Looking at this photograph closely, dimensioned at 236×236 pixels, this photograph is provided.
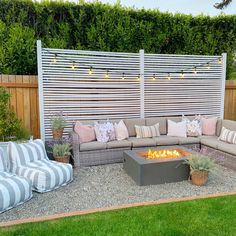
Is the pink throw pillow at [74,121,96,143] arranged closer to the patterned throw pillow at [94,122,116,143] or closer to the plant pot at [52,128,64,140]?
the patterned throw pillow at [94,122,116,143]

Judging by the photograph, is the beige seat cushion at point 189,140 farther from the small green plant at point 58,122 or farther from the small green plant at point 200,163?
the small green plant at point 58,122

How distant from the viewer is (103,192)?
400cm

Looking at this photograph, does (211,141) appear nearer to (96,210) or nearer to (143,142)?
(143,142)

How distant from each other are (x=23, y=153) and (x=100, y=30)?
3847 millimetres

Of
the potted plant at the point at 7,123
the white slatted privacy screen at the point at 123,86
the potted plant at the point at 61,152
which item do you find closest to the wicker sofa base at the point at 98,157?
the potted plant at the point at 61,152

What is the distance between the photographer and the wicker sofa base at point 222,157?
16.3 feet

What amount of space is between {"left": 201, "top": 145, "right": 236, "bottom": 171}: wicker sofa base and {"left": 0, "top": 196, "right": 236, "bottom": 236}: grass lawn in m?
1.67

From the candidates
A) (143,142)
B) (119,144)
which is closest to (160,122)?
(143,142)

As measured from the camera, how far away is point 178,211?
10.8 feet

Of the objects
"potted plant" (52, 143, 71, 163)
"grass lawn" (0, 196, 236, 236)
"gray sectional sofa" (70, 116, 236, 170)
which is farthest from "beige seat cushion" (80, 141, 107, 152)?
"grass lawn" (0, 196, 236, 236)

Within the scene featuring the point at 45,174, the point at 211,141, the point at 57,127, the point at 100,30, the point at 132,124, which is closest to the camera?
the point at 45,174

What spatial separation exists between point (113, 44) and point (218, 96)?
328cm

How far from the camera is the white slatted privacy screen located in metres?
5.82

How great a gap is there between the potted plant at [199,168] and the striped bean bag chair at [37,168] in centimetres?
206
